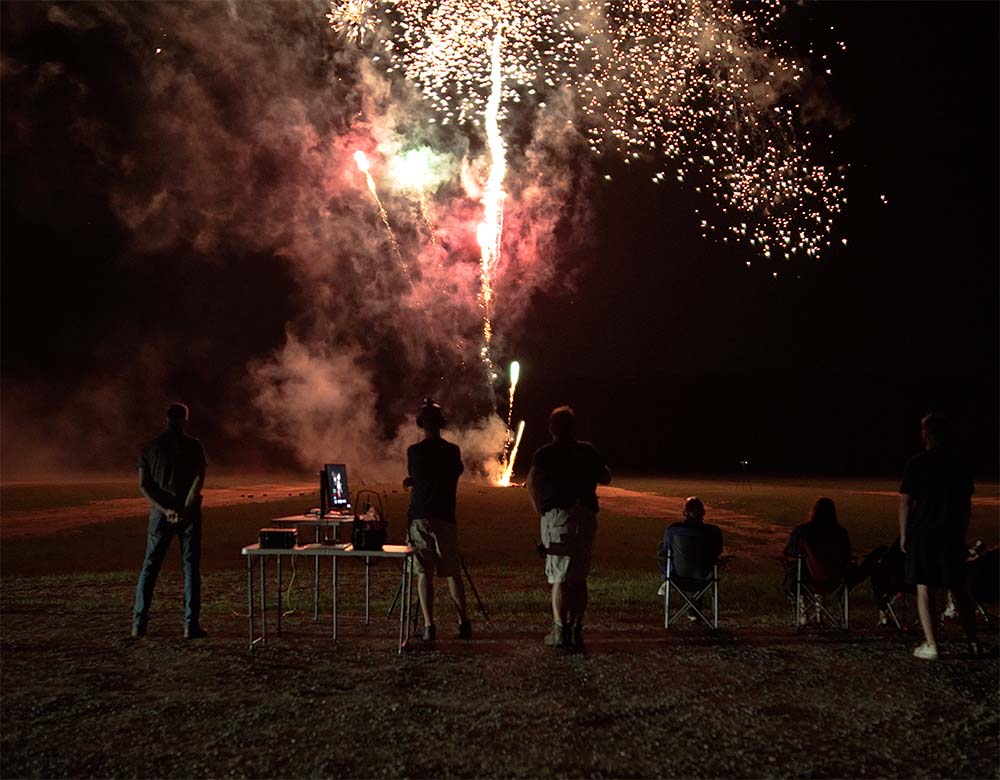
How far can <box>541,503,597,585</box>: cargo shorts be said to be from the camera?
7453mm

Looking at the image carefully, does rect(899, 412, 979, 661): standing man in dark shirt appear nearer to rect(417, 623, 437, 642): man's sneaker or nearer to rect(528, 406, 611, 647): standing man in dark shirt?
rect(528, 406, 611, 647): standing man in dark shirt

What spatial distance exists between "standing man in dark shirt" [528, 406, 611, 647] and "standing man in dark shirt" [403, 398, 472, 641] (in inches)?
27.8

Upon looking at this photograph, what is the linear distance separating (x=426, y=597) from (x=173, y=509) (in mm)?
2139

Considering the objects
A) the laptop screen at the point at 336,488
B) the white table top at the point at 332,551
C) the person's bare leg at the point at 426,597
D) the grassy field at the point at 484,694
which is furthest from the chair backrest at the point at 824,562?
the laptop screen at the point at 336,488

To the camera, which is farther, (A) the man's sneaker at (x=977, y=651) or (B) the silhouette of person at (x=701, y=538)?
(B) the silhouette of person at (x=701, y=538)

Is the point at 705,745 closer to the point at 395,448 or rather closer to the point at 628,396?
the point at 395,448

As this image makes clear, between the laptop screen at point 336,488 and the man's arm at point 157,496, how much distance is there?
1.73 metres

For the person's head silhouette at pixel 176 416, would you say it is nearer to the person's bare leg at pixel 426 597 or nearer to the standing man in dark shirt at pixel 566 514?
the person's bare leg at pixel 426 597

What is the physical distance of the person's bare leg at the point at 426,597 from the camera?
7586 mm

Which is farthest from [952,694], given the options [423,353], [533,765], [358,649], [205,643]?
[423,353]

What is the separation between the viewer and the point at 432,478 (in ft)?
25.2

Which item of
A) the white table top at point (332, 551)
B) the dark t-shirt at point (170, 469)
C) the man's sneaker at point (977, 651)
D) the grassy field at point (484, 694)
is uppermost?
the dark t-shirt at point (170, 469)

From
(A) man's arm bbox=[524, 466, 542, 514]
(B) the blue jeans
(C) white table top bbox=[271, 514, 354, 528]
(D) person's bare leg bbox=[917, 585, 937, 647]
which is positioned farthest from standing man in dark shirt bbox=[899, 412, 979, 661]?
(B) the blue jeans

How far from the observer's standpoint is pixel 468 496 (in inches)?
1191
